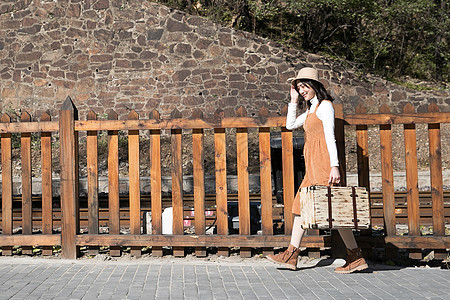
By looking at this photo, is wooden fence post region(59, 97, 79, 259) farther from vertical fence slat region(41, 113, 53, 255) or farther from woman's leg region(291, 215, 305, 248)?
woman's leg region(291, 215, 305, 248)

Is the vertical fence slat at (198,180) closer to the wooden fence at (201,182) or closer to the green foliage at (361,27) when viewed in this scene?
the wooden fence at (201,182)

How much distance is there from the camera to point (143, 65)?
53.7 feet

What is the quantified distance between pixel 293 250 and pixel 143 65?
1176 cm

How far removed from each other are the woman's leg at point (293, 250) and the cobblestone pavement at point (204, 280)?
9 centimetres

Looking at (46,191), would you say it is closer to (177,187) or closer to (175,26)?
(177,187)

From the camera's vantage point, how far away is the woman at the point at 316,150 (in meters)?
5.30

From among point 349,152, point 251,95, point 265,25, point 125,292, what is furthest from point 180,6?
point 125,292

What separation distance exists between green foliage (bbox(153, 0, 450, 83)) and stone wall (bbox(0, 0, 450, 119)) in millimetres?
1675

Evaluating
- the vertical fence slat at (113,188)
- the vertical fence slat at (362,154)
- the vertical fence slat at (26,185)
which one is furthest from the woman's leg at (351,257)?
the vertical fence slat at (26,185)

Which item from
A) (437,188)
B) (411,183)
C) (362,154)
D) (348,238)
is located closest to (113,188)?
(348,238)

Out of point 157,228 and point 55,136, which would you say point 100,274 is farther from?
point 55,136

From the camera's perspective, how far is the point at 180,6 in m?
18.5

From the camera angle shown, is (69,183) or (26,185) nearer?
(69,183)

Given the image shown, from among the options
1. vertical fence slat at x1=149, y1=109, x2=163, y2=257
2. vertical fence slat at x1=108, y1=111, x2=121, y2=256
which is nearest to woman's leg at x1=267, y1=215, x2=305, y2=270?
→ vertical fence slat at x1=149, y1=109, x2=163, y2=257
